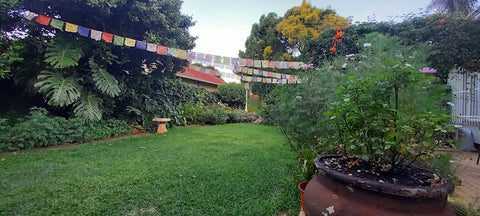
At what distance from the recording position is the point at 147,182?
246cm

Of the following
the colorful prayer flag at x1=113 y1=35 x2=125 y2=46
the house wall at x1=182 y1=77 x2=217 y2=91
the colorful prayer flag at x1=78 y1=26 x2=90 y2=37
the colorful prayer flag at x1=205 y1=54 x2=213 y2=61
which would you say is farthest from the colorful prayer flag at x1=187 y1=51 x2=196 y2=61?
the house wall at x1=182 y1=77 x2=217 y2=91

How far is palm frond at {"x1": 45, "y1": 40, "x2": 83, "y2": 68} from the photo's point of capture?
179 inches

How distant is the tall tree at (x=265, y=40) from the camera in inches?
554

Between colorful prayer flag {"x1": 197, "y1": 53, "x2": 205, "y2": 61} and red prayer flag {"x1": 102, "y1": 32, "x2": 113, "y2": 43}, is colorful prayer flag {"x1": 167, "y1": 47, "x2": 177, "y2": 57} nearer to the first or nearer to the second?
colorful prayer flag {"x1": 197, "y1": 53, "x2": 205, "y2": 61}

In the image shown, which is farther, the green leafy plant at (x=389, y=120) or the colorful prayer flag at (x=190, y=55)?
the colorful prayer flag at (x=190, y=55)

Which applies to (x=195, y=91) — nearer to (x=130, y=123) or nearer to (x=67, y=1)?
(x=130, y=123)

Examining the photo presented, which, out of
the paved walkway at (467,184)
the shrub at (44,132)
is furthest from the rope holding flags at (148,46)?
the paved walkway at (467,184)

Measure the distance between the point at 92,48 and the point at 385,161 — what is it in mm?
6254

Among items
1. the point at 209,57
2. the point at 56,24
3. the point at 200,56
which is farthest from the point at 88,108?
the point at 209,57

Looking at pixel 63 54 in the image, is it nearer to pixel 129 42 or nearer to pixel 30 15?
pixel 30 15

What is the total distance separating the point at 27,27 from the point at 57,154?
11.6 ft

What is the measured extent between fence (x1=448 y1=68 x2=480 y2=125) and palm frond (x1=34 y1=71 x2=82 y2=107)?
292 inches

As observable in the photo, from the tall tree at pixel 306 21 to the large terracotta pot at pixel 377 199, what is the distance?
1305cm

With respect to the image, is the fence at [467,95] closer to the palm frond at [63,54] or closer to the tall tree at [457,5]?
the tall tree at [457,5]
